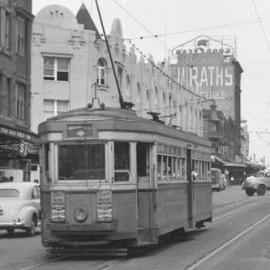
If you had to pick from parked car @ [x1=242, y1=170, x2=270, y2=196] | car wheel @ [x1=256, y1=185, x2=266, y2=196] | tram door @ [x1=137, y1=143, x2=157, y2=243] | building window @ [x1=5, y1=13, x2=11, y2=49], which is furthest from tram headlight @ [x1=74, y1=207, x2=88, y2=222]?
car wheel @ [x1=256, y1=185, x2=266, y2=196]

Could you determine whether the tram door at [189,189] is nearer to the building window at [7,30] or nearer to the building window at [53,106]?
the building window at [7,30]

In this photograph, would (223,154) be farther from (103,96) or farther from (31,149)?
(31,149)

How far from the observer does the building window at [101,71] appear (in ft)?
148

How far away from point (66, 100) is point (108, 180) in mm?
31198

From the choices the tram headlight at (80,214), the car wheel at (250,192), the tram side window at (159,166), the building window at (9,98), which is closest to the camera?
the tram headlight at (80,214)

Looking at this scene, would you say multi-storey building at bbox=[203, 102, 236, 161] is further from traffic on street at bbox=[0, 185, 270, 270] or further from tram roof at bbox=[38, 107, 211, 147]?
tram roof at bbox=[38, 107, 211, 147]

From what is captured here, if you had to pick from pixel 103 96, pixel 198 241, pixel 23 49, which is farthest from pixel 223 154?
pixel 198 241

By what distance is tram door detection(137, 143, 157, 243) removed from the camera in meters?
13.2

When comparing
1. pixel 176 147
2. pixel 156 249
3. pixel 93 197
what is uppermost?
pixel 176 147

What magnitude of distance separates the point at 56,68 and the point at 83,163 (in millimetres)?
31329

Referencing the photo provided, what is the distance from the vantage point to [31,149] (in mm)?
30094

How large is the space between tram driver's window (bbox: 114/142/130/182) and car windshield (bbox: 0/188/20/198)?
7372 mm

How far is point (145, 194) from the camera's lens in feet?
43.8

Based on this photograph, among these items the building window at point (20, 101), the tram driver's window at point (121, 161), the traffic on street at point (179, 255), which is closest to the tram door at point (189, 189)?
the traffic on street at point (179, 255)
